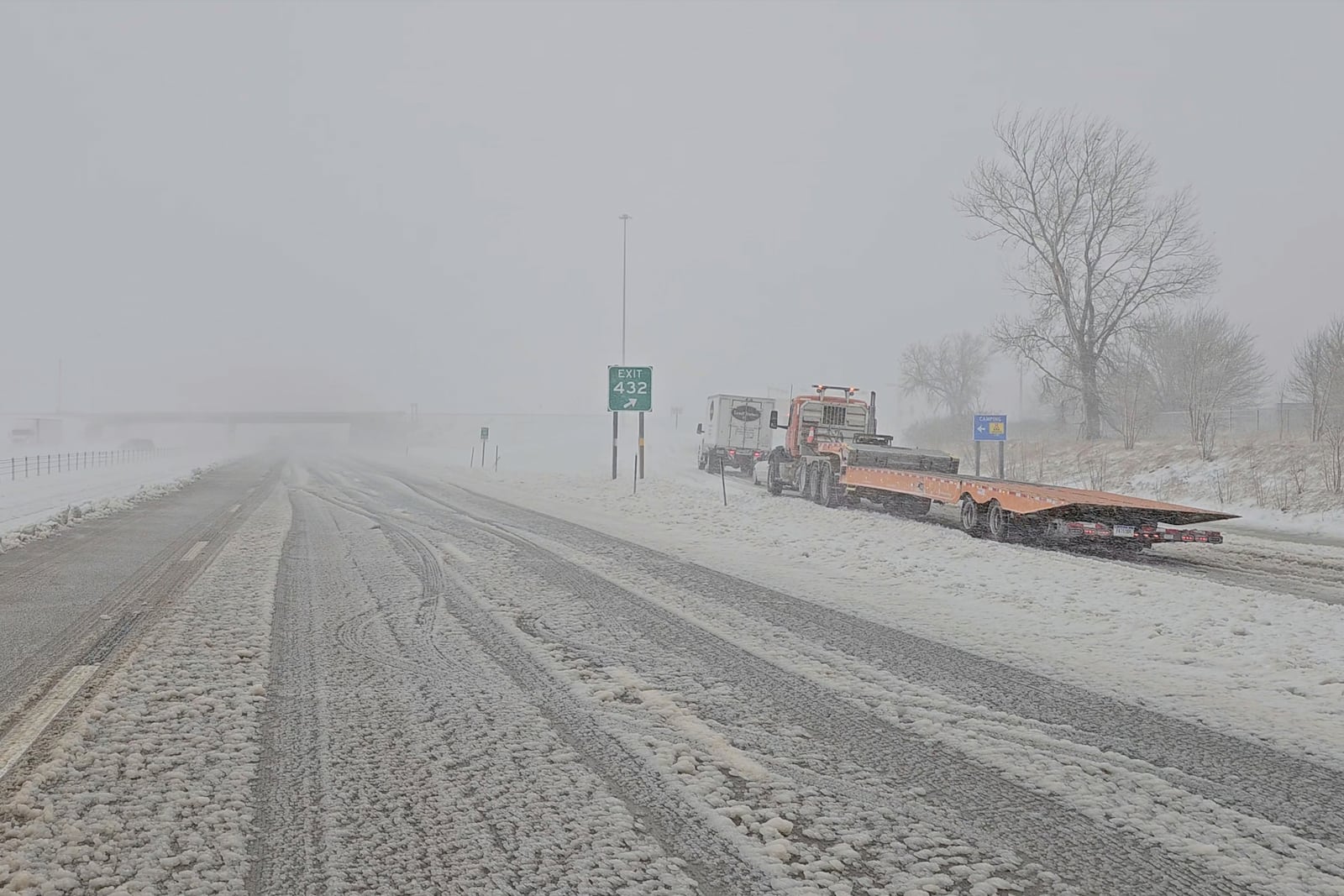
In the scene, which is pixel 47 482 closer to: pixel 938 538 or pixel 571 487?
pixel 571 487

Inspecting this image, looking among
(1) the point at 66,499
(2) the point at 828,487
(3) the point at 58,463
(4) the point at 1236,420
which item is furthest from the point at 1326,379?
(3) the point at 58,463

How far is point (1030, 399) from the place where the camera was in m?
103

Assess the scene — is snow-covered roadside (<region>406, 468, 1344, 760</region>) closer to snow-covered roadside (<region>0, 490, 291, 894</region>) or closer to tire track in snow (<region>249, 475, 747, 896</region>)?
tire track in snow (<region>249, 475, 747, 896</region>)

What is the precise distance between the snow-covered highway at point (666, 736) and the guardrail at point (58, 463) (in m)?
34.4

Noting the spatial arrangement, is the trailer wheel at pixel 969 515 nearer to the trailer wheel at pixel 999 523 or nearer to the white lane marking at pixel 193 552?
the trailer wheel at pixel 999 523

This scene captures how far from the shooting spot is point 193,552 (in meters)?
11.5

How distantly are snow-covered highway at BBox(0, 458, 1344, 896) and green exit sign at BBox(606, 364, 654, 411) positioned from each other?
19.5 m

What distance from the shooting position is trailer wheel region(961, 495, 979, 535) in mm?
14758

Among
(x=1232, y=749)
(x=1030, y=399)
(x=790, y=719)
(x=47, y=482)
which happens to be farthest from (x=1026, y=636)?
(x=1030, y=399)

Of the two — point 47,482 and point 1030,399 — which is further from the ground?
point 1030,399

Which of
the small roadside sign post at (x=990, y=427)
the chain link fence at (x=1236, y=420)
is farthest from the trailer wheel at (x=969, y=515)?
the chain link fence at (x=1236, y=420)

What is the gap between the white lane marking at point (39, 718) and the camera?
389cm

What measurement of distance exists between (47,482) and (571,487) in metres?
19.5

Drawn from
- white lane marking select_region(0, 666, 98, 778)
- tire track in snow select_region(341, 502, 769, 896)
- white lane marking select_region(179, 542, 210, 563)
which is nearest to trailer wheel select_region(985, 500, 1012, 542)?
tire track in snow select_region(341, 502, 769, 896)
